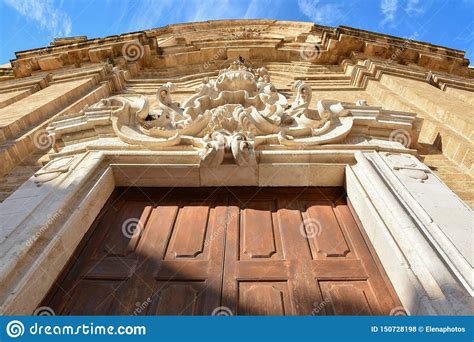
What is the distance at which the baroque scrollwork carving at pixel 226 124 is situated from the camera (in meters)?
3.42

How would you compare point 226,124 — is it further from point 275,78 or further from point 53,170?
point 275,78

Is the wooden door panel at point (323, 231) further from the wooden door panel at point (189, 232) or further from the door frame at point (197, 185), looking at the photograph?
the wooden door panel at point (189, 232)

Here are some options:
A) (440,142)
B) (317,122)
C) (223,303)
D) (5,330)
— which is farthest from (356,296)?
(440,142)

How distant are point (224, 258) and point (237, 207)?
0.74 m

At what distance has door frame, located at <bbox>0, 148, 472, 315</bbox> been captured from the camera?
2.08 m

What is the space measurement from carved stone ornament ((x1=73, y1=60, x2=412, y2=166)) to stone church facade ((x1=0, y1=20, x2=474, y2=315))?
2 centimetres

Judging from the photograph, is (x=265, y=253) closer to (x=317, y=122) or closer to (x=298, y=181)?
(x=298, y=181)

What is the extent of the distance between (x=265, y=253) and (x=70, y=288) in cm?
164

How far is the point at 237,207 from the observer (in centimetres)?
348

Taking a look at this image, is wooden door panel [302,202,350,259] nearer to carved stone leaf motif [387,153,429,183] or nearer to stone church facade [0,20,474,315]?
stone church facade [0,20,474,315]

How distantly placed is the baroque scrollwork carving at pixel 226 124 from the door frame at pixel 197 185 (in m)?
0.19

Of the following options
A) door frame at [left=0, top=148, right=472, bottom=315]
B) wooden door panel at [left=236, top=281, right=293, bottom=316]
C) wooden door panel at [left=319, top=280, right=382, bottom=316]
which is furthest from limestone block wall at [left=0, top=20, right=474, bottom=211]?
wooden door panel at [left=236, top=281, right=293, bottom=316]

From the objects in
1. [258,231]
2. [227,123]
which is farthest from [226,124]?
[258,231]

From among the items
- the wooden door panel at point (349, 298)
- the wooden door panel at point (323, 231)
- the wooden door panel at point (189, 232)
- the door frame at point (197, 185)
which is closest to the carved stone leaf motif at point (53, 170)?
the door frame at point (197, 185)
